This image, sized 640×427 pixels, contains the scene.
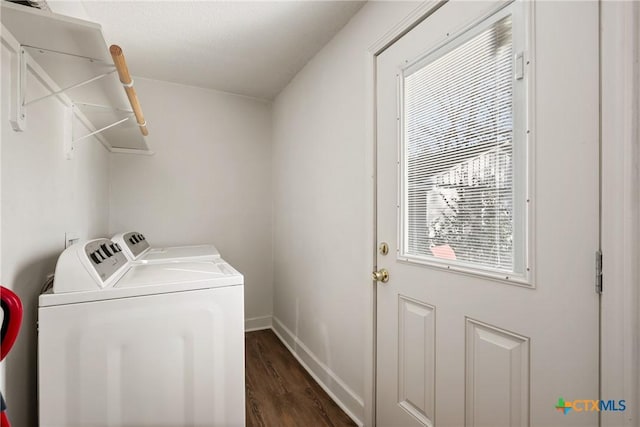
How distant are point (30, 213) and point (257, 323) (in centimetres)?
221

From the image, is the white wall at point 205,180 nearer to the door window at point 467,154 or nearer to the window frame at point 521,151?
the door window at point 467,154

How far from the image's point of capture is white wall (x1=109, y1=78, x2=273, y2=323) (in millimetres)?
2508

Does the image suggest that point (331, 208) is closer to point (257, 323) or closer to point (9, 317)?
point (9, 317)

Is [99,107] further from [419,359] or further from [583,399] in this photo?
[583,399]

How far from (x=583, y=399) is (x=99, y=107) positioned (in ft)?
7.04

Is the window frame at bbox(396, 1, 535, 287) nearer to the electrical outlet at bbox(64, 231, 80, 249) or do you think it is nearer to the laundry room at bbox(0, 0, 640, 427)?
the laundry room at bbox(0, 0, 640, 427)

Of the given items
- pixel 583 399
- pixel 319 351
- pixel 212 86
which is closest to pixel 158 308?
pixel 319 351

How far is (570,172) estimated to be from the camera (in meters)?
0.79

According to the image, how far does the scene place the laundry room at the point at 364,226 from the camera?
76cm

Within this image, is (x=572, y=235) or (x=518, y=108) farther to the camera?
(x=518, y=108)

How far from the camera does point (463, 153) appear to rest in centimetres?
107

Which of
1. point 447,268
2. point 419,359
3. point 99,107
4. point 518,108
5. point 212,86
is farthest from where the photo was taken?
point 212,86

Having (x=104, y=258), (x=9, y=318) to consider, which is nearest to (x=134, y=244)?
(x=104, y=258)

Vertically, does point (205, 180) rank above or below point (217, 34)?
below
